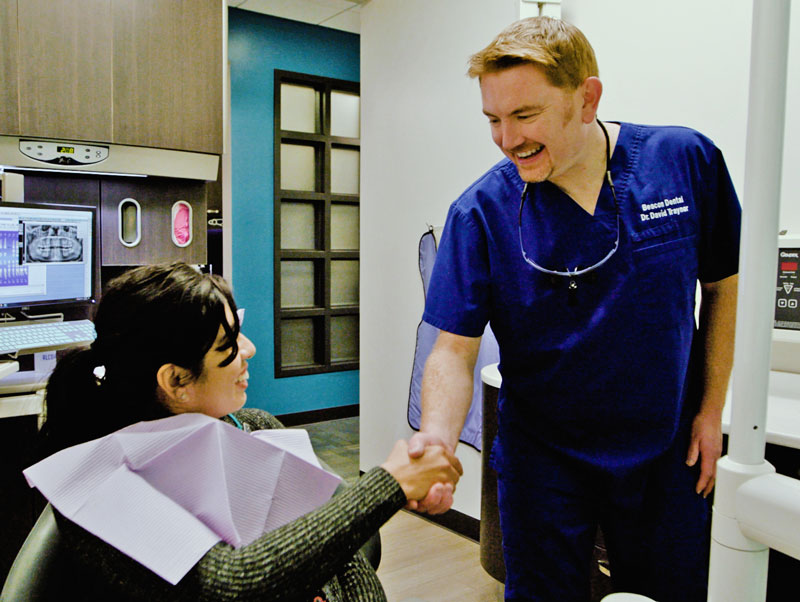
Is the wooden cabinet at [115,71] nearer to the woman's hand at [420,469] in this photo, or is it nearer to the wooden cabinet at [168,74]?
the wooden cabinet at [168,74]

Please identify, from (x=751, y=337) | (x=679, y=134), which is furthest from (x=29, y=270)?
(x=751, y=337)

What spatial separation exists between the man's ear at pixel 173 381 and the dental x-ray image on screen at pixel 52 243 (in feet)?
4.95

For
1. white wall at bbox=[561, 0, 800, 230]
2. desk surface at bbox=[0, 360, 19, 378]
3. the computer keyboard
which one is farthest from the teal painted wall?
white wall at bbox=[561, 0, 800, 230]

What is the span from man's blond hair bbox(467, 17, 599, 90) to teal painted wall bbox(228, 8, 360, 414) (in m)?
3.28

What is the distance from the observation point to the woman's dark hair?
3.05 ft

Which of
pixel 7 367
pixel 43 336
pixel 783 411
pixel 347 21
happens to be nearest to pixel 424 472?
pixel 783 411

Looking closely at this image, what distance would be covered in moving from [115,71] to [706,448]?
8.46 ft

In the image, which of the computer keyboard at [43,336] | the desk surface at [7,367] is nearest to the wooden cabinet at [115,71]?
the computer keyboard at [43,336]

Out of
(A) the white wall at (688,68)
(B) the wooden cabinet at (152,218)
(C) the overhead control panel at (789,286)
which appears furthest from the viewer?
(B) the wooden cabinet at (152,218)

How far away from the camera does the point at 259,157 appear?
420 cm

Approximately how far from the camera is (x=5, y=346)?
6.17ft

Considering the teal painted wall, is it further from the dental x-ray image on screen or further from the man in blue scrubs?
the man in blue scrubs

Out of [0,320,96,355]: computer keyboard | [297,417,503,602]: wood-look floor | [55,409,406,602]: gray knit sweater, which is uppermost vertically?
[0,320,96,355]: computer keyboard

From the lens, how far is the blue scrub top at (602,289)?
1.10m
